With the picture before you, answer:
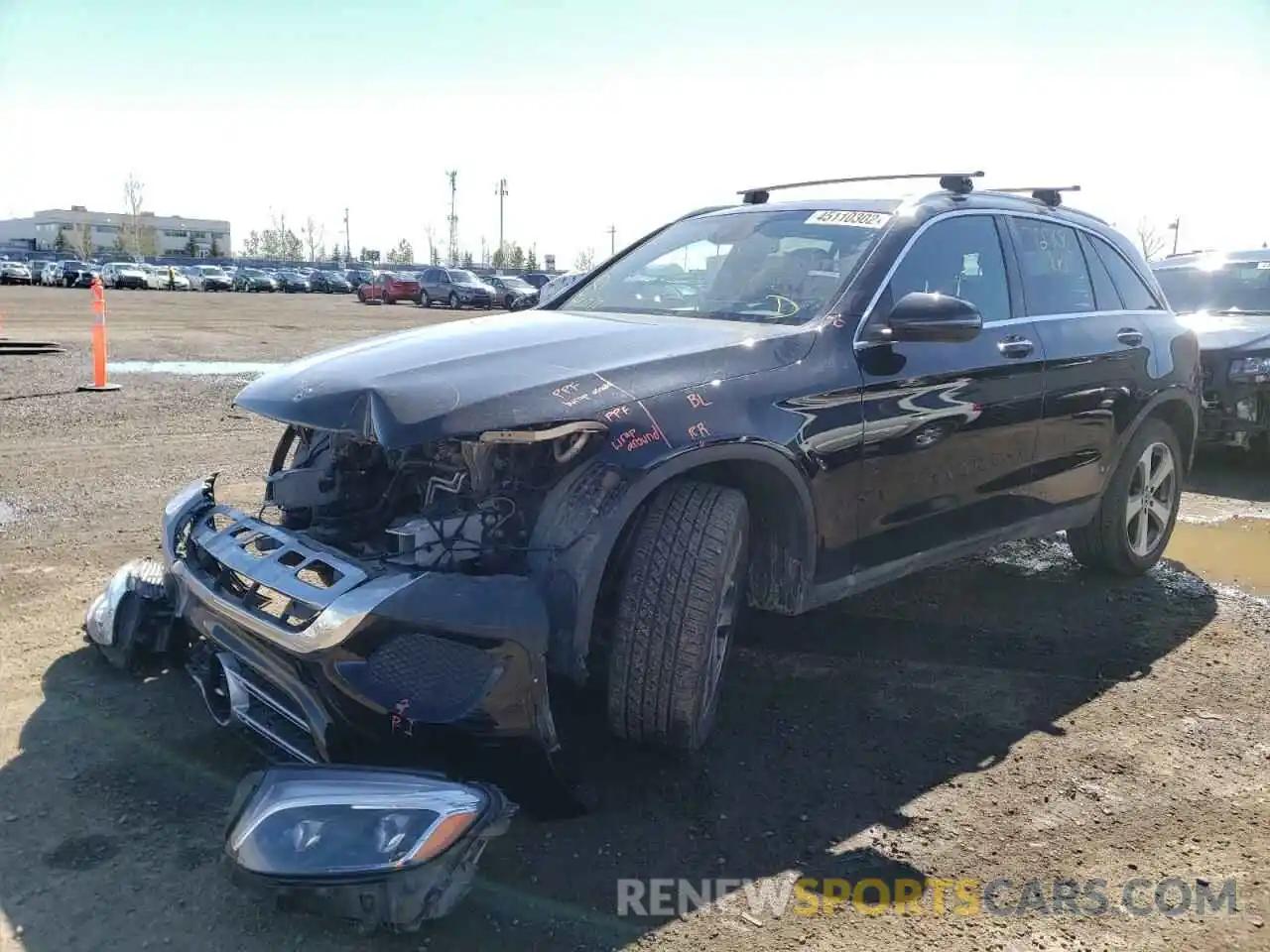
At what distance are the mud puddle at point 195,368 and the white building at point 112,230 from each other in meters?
112

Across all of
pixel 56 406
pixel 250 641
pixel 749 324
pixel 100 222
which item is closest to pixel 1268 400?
pixel 749 324

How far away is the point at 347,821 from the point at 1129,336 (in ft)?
13.8

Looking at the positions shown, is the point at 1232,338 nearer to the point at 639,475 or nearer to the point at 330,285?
the point at 639,475

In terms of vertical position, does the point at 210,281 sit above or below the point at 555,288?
above

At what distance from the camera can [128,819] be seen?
109 inches

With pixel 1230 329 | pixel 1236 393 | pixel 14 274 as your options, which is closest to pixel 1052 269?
pixel 1236 393

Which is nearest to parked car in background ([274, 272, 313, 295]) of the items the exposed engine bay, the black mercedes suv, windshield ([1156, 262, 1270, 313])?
windshield ([1156, 262, 1270, 313])

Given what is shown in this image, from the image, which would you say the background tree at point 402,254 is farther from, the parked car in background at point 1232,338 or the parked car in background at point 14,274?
the parked car in background at point 1232,338

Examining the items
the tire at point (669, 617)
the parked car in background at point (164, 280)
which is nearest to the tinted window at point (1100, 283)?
the tire at point (669, 617)

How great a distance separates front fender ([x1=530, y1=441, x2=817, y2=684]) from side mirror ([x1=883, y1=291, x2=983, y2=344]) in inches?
41.0

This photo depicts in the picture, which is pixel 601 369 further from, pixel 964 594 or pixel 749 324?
pixel 964 594

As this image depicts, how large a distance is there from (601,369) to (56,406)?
780 centimetres

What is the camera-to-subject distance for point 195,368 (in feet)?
41.5

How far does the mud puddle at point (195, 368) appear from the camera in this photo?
1203 cm
